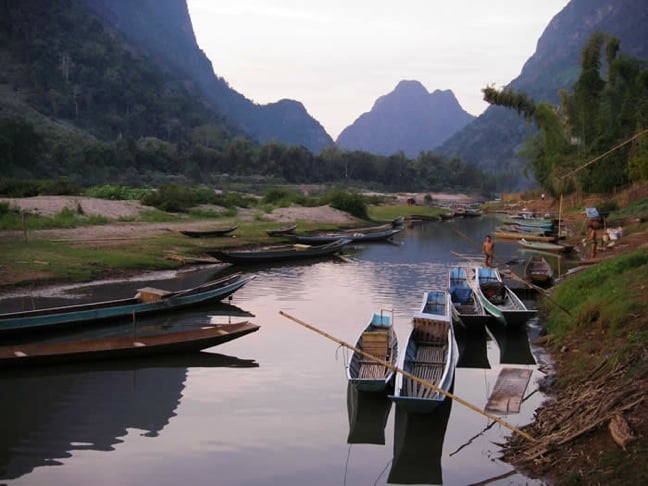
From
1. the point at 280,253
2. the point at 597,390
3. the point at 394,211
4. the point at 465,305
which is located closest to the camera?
the point at 597,390

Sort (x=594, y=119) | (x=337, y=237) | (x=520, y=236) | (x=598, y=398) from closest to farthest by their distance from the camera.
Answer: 1. (x=598, y=398)
2. (x=337, y=237)
3. (x=520, y=236)
4. (x=594, y=119)

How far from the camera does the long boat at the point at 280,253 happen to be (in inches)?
1399

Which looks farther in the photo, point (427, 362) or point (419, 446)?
point (427, 362)

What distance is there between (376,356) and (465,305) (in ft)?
28.1

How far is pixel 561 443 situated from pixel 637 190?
45.0 meters

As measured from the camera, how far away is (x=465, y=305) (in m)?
24.0

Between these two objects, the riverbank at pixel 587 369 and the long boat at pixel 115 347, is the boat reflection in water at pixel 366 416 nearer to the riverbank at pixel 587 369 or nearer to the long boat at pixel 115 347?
the riverbank at pixel 587 369

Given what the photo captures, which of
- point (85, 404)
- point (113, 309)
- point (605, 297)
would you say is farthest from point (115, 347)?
point (605, 297)

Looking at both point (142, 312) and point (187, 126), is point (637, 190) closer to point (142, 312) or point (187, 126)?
point (142, 312)

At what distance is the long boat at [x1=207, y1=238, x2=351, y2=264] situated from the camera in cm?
3553

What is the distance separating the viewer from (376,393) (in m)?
14.9

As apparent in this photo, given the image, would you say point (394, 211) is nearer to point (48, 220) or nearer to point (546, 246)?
point (546, 246)

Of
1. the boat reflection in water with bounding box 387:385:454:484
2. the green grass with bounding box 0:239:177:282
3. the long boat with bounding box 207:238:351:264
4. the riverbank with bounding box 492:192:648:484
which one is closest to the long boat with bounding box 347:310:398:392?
the boat reflection in water with bounding box 387:385:454:484

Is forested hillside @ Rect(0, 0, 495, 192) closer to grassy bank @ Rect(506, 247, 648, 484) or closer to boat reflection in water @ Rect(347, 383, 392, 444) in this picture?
grassy bank @ Rect(506, 247, 648, 484)
